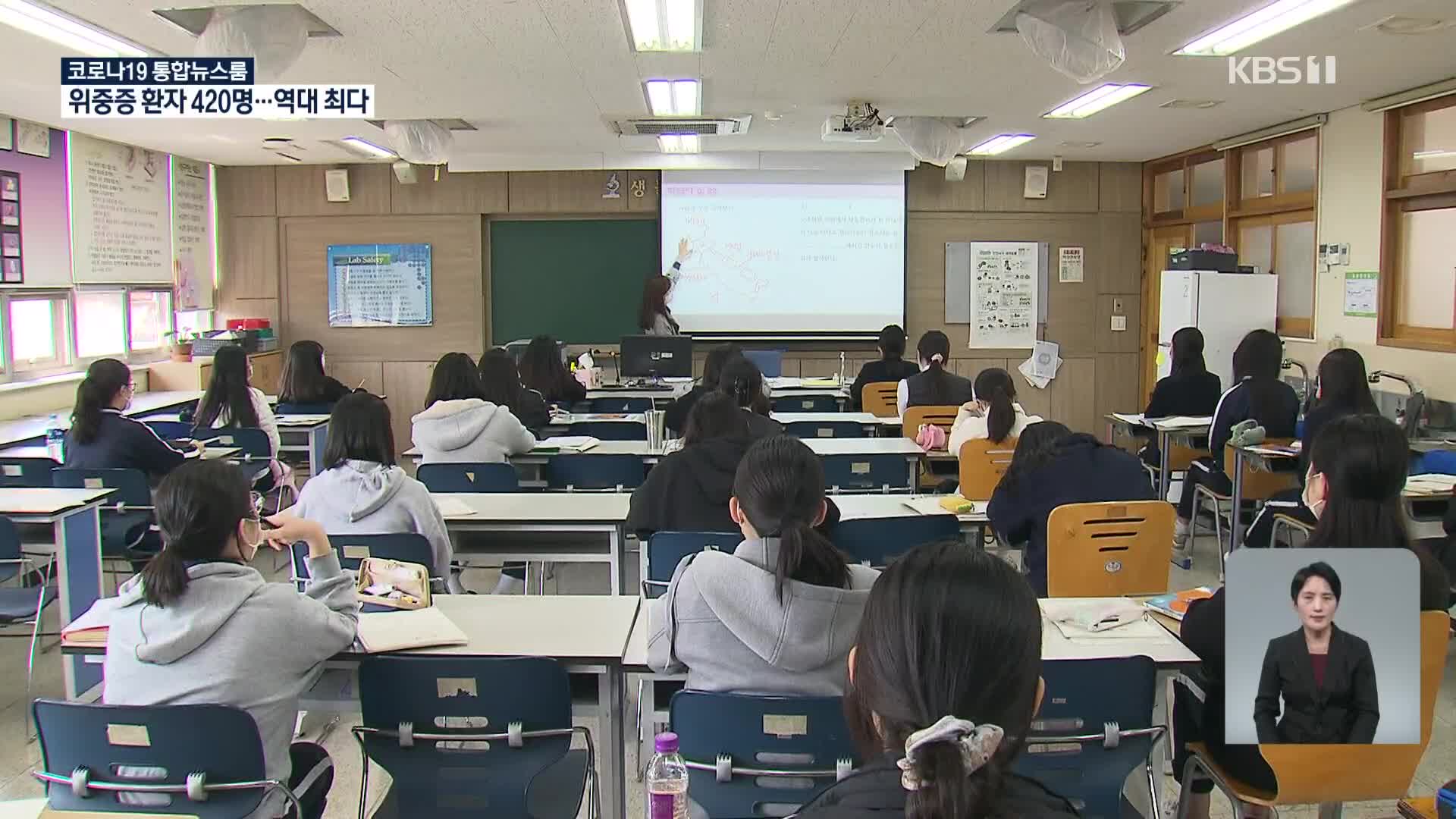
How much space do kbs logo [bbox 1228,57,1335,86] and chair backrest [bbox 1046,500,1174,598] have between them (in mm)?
3184

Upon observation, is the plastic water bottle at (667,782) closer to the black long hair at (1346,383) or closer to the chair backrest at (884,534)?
the chair backrest at (884,534)

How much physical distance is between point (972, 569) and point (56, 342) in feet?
26.6

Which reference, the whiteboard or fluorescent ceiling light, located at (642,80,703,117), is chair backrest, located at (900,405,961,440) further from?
the whiteboard

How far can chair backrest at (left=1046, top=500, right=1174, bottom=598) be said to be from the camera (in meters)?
3.37

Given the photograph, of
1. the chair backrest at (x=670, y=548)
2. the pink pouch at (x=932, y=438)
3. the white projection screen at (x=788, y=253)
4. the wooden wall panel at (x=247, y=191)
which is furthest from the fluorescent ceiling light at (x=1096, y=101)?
the wooden wall panel at (x=247, y=191)

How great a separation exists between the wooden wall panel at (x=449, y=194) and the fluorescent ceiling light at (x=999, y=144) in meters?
4.07

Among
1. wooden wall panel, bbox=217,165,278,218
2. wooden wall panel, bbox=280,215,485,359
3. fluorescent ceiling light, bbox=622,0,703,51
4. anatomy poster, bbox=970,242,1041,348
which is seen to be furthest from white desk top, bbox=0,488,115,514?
anatomy poster, bbox=970,242,1041,348

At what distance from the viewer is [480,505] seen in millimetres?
4070

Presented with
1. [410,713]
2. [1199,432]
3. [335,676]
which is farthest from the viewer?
[1199,432]

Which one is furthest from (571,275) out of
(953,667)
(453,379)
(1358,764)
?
(953,667)

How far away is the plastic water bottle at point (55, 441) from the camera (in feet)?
17.3

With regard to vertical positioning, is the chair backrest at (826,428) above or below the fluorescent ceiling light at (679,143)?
below

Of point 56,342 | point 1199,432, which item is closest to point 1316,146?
point 1199,432

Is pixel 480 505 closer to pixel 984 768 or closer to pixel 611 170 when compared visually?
pixel 984 768
